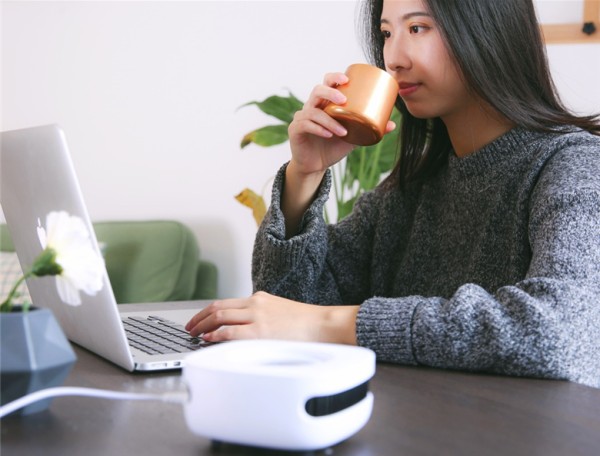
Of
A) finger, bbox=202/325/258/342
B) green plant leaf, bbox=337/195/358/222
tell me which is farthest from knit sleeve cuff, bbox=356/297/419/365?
green plant leaf, bbox=337/195/358/222

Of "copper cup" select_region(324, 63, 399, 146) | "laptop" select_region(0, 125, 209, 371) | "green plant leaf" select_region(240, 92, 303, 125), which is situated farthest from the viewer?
"green plant leaf" select_region(240, 92, 303, 125)

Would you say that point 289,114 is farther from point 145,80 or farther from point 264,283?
point 264,283

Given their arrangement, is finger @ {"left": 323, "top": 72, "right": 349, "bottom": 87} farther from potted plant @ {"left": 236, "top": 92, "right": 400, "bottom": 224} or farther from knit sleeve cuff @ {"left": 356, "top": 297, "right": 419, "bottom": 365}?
potted plant @ {"left": 236, "top": 92, "right": 400, "bottom": 224}

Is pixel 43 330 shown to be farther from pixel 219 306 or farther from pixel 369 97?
pixel 369 97

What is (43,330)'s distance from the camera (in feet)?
1.90

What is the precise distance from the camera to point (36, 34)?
2.80 metres

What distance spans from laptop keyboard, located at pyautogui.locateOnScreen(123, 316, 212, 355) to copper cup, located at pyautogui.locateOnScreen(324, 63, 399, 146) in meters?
0.35

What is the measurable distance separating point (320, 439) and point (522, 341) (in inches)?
12.7

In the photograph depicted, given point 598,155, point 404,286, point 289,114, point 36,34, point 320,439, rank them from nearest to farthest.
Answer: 1. point 320,439
2. point 598,155
3. point 404,286
4. point 289,114
5. point 36,34

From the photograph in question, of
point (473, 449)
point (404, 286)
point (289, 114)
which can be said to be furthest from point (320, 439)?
point (289, 114)

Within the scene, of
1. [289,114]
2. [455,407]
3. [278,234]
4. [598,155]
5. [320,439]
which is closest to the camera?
[320,439]

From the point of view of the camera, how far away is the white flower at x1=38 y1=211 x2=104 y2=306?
61 centimetres

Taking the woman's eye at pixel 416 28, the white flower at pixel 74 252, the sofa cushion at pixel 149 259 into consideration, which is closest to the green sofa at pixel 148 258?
the sofa cushion at pixel 149 259

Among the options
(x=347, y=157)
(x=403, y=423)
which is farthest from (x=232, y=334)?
(x=347, y=157)
